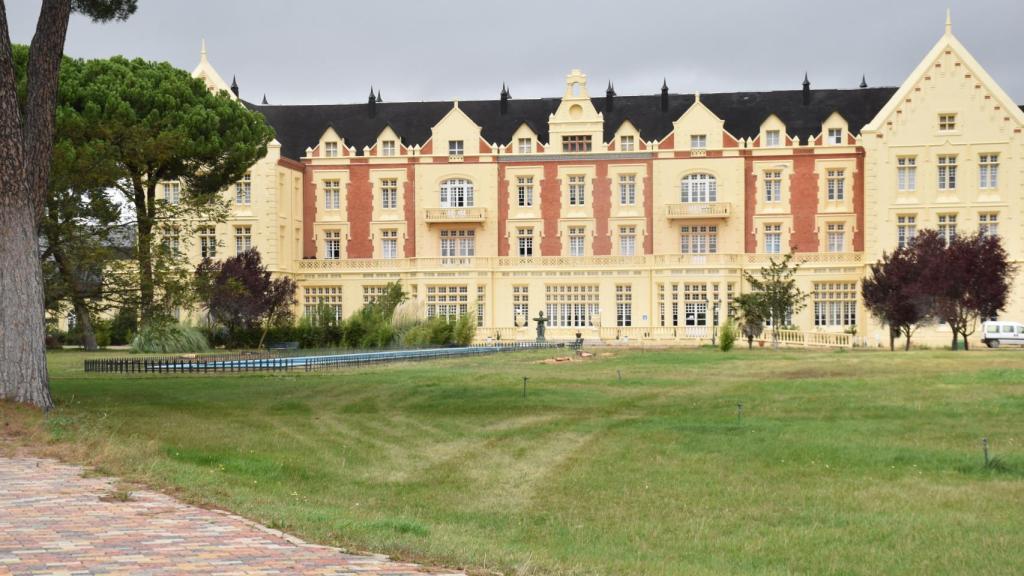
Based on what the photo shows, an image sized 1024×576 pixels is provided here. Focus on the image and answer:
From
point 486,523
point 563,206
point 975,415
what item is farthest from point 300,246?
point 486,523

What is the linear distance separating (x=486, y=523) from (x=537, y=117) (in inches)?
2340

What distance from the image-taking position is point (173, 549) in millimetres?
10164

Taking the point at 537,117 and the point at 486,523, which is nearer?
the point at 486,523

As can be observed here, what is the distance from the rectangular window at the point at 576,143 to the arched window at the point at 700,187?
5.57 metres

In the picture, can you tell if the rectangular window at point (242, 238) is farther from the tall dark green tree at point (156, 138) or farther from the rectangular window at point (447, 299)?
the tall dark green tree at point (156, 138)

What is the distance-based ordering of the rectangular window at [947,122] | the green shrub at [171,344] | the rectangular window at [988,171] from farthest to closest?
the rectangular window at [947,122] < the rectangular window at [988,171] < the green shrub at [171,344]

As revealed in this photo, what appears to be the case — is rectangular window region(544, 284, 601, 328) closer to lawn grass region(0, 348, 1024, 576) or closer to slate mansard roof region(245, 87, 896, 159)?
slate mansard roof region(245, 87, 896, 159)

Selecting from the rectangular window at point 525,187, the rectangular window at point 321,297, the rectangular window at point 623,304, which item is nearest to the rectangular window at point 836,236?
the rectangular window at point 623,304

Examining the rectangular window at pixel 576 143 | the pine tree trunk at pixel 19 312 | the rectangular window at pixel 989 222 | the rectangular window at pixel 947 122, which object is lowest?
the pine tree trunk at pixel 19 312

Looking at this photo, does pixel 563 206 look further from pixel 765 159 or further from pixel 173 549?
pixel 173 549

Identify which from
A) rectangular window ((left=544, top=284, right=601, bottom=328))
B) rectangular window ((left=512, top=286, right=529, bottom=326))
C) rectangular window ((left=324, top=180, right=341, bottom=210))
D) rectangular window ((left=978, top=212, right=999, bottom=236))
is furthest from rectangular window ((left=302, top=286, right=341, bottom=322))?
rectangular window ((left=978, top=212, right=999, bottom=236))

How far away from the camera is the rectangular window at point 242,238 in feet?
228

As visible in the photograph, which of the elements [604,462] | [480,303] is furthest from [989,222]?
[604,462]

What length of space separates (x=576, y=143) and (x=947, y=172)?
19.3 metres
